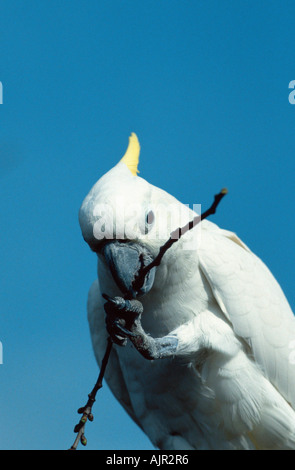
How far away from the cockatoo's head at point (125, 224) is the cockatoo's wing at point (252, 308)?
0.53m

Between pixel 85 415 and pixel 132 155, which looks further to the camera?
pixel 132 155

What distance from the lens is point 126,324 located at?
4.64m

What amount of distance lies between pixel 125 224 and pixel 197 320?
1040 millimetres

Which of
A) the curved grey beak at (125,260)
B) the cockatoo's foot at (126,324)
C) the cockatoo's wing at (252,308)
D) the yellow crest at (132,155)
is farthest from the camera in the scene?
the yellow crest at (132,155)

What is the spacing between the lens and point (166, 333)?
217 inches

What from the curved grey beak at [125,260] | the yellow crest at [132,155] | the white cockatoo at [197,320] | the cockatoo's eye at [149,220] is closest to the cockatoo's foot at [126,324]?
the white cockatoo at [197,320]

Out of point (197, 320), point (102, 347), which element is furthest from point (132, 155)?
point (102, 347)

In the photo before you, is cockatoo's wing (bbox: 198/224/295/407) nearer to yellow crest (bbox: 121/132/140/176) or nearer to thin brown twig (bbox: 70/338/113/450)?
yellow crest (bbox: 121/132/140/176)

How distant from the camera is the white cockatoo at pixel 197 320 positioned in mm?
4914

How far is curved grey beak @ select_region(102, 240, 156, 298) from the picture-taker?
472 centimetres

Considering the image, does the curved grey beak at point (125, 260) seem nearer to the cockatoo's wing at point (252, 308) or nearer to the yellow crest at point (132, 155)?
the cockatoo's wing at point (252, 308)

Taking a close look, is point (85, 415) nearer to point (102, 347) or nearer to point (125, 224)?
point (125, 224)
